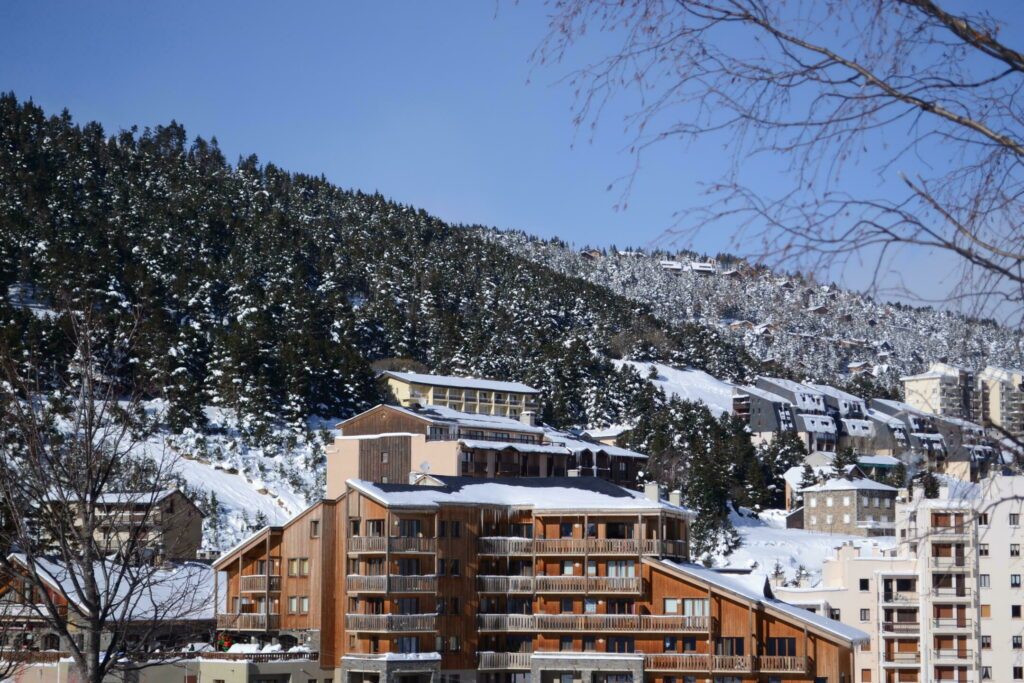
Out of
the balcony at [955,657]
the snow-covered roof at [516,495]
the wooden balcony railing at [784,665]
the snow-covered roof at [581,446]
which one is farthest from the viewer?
the snow-covered roof at [581,446]

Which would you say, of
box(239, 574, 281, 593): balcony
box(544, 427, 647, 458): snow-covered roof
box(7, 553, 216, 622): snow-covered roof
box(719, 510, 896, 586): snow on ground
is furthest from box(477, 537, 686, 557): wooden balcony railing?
box(544, 427, 647, 458): snow-covered roof

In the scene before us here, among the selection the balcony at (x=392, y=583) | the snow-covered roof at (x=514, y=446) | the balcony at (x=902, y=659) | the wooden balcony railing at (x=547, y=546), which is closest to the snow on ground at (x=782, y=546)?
the balcony at (x=902, y=659)

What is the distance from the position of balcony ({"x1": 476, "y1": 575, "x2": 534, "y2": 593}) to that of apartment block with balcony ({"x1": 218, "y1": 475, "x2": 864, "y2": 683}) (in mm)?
45

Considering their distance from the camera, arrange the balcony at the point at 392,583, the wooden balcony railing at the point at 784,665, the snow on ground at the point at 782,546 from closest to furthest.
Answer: the wooden balcony railing at the point at 784,665 → the balcony at the point at 392,583 → the snow on ground at the point at 782,546

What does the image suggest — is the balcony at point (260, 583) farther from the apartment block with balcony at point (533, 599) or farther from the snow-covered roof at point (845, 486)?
the snow-covered roof at point (845, 486)

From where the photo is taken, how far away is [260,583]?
49.6m

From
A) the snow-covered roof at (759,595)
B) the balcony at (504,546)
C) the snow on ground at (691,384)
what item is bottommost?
the snow-covered roof at (759,595)

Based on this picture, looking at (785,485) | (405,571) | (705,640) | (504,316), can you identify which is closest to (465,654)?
(405,571)

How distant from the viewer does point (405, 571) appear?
47750mm

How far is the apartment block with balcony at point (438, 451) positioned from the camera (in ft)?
234

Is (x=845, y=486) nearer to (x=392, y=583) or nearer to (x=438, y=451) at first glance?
(x=438, y=451)

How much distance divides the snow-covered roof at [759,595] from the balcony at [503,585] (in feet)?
15.8

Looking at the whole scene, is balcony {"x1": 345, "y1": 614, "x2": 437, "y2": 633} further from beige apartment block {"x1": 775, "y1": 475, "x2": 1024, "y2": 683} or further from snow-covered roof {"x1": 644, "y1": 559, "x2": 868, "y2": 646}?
beige apartment block {"x1": 775, "y1": 475, "x2": 1024, "y2": 683}

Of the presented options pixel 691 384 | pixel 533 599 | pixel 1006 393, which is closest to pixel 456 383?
pixel 533 599
